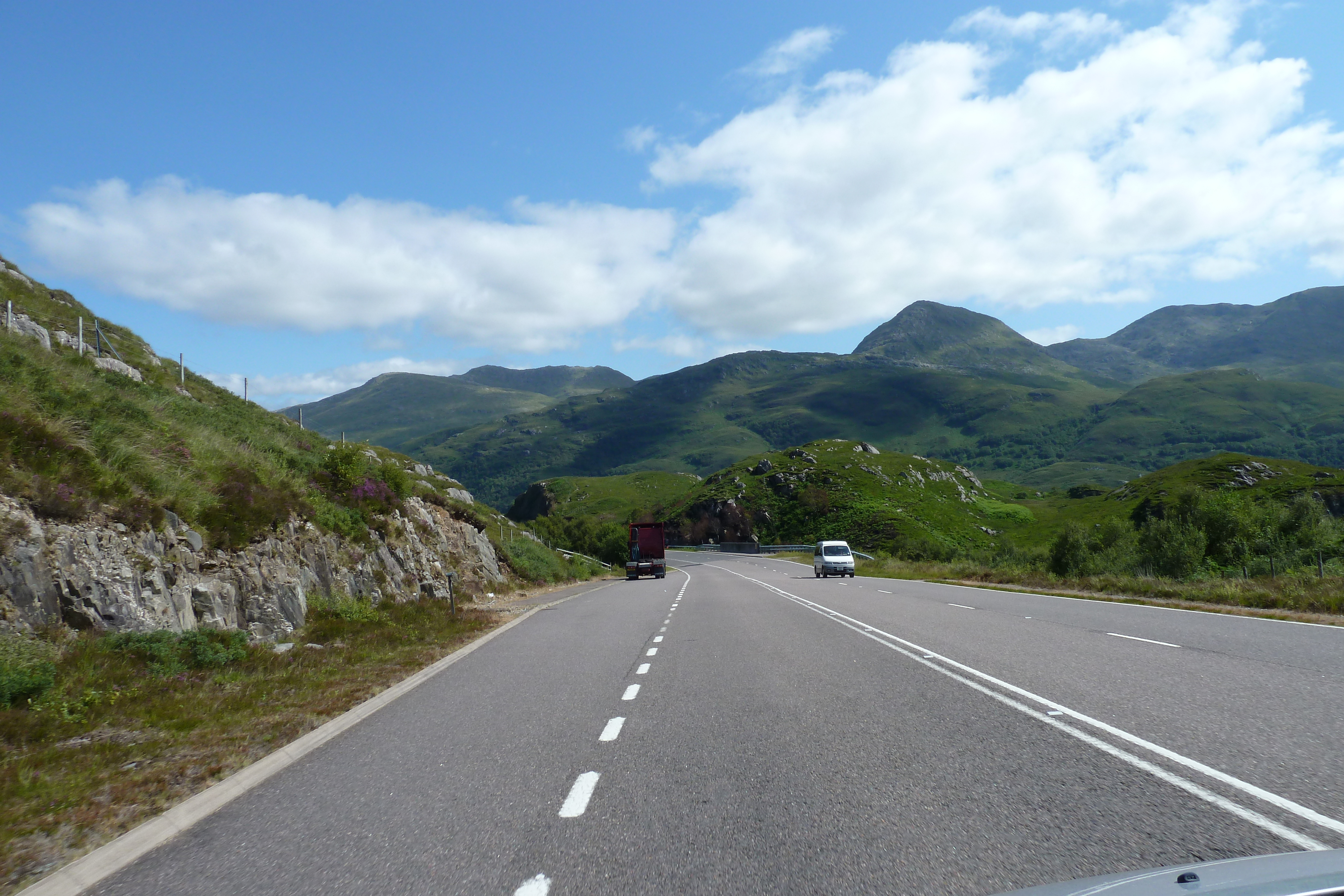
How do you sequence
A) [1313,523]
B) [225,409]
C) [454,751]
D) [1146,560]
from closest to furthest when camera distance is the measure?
[454,751] < [225,409] < [1313,523] < [1146,560]

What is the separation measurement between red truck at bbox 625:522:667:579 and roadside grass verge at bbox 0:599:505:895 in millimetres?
43947

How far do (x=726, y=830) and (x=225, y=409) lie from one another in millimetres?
28539

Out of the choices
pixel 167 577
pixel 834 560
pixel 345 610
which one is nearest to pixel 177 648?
pixel 167 577

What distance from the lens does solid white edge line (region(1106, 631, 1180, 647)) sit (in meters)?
12.7

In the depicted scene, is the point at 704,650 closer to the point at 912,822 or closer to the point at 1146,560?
the point at 912,822

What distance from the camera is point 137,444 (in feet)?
45.9

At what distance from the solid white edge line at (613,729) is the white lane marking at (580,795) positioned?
1.19m

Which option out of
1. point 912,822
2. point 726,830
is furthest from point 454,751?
point 912,822

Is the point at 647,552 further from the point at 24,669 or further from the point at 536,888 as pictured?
the point at 536,888

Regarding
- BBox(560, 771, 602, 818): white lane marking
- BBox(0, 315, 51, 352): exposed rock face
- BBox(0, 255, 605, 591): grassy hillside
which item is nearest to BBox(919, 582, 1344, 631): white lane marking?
BBox(560, 771, 602, 818): white lane marking

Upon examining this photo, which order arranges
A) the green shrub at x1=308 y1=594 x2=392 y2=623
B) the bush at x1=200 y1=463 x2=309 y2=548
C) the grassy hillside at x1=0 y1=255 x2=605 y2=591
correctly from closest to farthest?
1. the grassy hillside at x1=0 y1=255 x2=605 y2=591
2. the bush at x1=200 y1=463 x2=309 y2=548
3. the green shrub at x1=308 y1=594 x2=392 y2=623

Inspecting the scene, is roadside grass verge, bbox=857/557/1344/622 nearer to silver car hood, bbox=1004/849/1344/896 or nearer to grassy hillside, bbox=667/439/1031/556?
silver car hood, bbox=1004/849/1344/896

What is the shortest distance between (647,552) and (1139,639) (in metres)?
46.2

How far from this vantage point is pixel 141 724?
8031 millimetres
